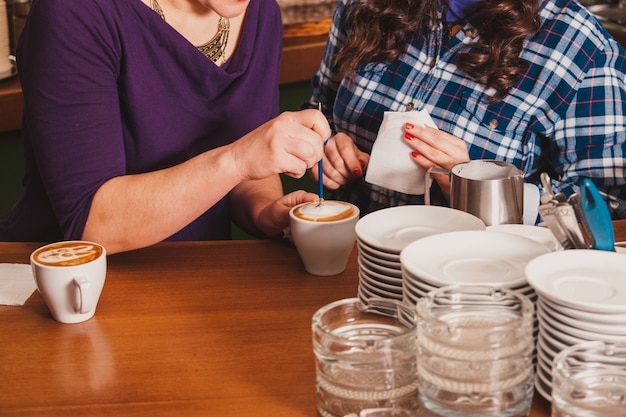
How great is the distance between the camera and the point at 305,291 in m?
1.38

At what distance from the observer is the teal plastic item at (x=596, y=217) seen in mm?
1054

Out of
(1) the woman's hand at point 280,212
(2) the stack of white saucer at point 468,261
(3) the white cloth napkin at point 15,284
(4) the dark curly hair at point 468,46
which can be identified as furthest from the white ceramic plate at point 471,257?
(4) the dark curly hair at point 468,46

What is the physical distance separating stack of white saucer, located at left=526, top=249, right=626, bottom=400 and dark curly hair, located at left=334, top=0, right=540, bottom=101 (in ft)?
2.86

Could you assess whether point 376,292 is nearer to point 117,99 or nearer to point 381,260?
point 381,260

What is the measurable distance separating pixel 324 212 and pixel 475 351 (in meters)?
0.57

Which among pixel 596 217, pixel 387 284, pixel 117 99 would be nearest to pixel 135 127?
pixel 117 99

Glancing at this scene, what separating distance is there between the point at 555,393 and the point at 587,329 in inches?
3.6

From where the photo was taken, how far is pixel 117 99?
1.56m

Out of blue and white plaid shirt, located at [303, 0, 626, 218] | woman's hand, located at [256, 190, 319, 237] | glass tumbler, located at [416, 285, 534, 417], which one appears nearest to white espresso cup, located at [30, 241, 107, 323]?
woman's hand, located at [256, 190, 319, 237]

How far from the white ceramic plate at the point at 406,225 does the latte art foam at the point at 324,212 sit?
0.11 meters

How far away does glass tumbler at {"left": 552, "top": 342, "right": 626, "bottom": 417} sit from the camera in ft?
2.85

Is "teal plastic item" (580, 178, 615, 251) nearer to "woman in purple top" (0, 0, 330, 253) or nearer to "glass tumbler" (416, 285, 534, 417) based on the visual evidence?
"glass tumbler" (416, 285, 534, 417)

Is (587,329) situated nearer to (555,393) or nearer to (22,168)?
(555,393)

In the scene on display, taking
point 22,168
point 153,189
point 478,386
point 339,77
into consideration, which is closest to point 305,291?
point 153,189
